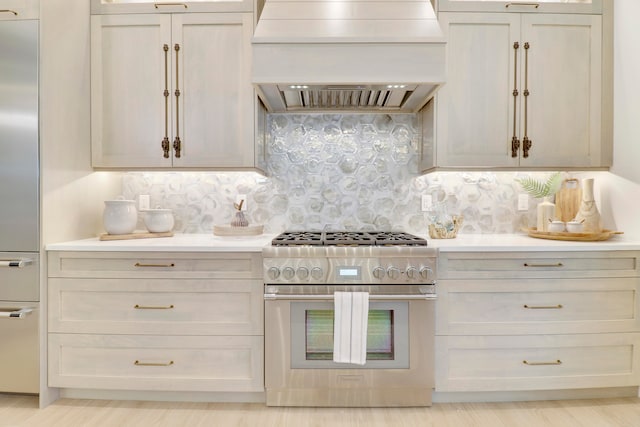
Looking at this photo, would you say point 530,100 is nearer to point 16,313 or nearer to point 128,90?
point 128,90

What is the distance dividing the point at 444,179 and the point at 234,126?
57.8 inches

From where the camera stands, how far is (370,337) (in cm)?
208

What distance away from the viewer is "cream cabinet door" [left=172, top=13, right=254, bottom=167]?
236cm

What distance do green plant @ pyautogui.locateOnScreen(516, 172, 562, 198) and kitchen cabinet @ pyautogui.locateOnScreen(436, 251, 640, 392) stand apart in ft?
2.11

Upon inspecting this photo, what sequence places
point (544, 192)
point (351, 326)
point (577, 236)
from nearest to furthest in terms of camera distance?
point (351, 326) → point (577, 236) → point (544, 192)

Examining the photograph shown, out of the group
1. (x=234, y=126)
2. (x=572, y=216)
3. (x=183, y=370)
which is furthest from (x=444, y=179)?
(x=183, y=370)

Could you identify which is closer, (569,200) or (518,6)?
(518,6)

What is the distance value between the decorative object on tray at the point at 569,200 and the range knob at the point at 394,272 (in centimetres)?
135

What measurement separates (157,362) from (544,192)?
2.61m

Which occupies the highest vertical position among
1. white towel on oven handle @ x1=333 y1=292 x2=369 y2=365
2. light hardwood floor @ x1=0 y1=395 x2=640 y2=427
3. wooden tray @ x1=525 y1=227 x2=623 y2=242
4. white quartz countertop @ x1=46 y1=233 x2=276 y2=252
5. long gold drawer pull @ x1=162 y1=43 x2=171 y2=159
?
long gold drawer pull @ x1=162 y1=43 x2=171 y2=159

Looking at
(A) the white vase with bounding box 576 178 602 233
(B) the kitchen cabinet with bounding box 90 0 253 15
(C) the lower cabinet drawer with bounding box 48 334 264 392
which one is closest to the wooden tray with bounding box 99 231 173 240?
(C) the lower cabinet drawer with bounding box 48 334 264 392

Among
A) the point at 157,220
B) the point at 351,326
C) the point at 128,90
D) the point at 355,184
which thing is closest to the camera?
the point at 351,326

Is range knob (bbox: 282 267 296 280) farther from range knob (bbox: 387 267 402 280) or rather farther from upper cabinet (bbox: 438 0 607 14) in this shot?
upper cabinet (bbox: 438 0 607 14)

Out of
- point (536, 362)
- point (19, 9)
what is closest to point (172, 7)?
point (19, 9)
